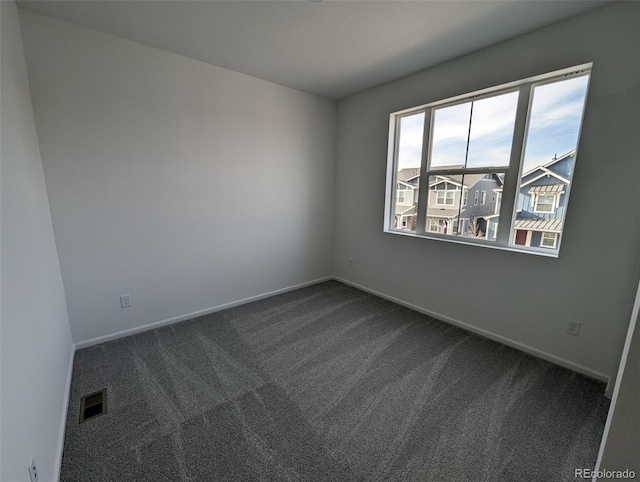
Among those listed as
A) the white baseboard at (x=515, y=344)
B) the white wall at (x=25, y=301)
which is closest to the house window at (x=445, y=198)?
the white baseboard at (x=515, y=344)

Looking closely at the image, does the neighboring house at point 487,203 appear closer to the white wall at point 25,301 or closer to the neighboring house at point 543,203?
the neighboring house at point 543,203

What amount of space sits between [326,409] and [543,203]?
2.38m

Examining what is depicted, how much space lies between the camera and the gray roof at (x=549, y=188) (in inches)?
84.9

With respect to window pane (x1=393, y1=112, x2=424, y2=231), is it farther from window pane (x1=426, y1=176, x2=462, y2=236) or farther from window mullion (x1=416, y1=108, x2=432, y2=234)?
window pane (x1=426, y1=176, x2=462, y2=236)

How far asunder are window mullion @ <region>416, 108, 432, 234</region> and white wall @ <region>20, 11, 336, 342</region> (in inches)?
56.1

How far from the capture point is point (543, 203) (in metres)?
2.27

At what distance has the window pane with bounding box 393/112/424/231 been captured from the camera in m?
3.12

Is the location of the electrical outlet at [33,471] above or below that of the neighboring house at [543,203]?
below

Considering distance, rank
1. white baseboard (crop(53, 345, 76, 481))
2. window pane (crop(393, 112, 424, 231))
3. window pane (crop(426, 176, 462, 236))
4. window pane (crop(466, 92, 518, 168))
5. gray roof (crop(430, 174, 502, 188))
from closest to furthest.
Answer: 1. white baseboard (crop(53, 345, 76, 481))
2. window pane (crop(466, 92, 518, 168))
3. gray roof (crop(430, 174, 502, 188))
4. window pane (crop(426, 176, 462, 236))
5. window pane (crop(393, 112, 424, 231))

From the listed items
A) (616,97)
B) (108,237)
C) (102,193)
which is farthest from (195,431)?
(616,97)

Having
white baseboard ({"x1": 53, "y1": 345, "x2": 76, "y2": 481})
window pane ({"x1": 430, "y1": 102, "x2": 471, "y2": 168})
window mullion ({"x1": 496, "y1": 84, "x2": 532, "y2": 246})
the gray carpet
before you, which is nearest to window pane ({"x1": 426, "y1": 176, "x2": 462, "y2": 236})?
window pane ({"x1": 430, "y1": 102, "x2": 471, "y2": 168})

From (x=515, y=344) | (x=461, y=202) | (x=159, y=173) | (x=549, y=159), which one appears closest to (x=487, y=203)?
(x=461, y=202)

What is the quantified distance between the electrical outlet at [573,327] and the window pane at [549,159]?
24.7 inches

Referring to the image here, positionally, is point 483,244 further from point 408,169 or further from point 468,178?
point 408,169
